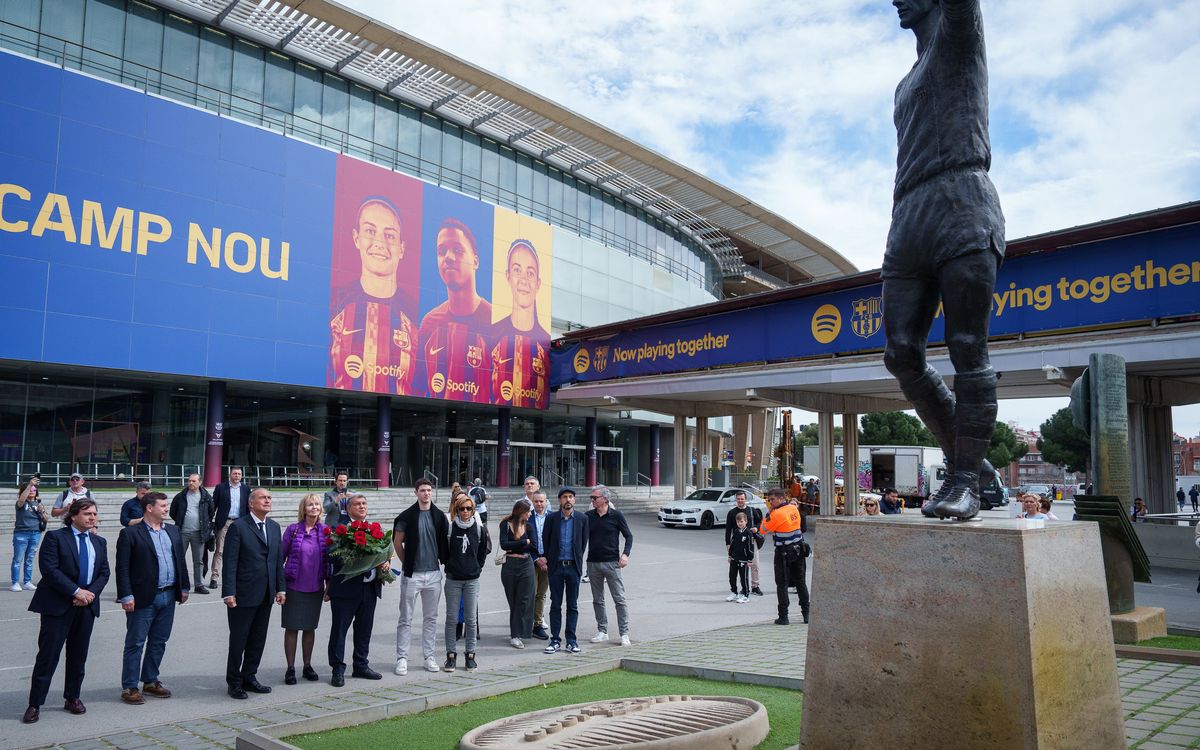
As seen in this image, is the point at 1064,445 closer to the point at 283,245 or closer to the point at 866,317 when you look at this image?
the point at 866,317

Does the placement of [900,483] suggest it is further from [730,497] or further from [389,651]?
[389,651]

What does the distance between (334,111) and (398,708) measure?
28991mm

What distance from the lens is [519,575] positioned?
9.67m

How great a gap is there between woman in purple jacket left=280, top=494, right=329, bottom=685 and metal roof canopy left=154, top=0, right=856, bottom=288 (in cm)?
2454

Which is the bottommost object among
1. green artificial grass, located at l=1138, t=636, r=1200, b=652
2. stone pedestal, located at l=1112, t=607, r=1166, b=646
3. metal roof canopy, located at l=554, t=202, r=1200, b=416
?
green artificial grass, located at l=1138, t=636, r=1200, b=652

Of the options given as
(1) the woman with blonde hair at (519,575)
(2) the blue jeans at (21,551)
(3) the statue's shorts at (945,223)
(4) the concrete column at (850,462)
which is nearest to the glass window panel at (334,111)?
(4) the concrete column at (850,462)

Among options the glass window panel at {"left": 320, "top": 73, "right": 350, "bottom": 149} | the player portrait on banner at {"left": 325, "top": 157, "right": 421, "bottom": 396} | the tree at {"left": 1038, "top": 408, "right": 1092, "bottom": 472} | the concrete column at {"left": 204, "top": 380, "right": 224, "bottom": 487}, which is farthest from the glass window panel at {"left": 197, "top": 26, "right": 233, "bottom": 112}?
the tree at {"left": 1038, "top": 408, "right": 1092, "bottom": 472}

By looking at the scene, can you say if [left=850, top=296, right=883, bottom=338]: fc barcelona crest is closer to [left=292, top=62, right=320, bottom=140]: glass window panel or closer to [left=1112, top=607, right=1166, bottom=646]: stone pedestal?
[left=1112, top=607, right=1166, bottom=646]: stone pedestal

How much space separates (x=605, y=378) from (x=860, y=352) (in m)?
11.4

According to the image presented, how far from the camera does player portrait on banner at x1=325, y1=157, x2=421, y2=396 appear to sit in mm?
29078

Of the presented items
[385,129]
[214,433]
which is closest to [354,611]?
[214,433]

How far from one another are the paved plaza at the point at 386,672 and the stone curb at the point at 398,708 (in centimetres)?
4

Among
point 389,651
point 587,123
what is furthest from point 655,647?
point 587,123

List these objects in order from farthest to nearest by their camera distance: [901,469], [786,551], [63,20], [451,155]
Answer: [901,469]
[451,155]
[63,20]
[786,551]
